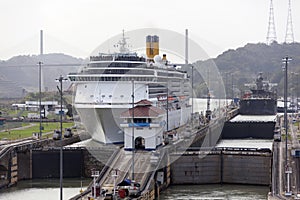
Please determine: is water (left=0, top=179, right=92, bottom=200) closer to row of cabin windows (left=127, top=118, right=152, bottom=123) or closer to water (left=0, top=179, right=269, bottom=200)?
water (left=0, top=179, right=269, bottom=200)

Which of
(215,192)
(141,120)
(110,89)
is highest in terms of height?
(110,89)

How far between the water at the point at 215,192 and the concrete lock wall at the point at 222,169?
0.69 m

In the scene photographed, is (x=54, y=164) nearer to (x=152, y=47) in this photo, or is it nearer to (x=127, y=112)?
(x=127, y=112)

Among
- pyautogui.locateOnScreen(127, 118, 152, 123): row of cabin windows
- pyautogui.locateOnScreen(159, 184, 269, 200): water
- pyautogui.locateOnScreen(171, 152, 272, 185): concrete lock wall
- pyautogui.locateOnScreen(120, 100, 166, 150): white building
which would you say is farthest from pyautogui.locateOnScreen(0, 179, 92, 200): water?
pyautogui.locateOnScreen(171, 152, 272, 185): concrete lock wall

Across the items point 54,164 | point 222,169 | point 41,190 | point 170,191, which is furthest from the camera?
point 54,164

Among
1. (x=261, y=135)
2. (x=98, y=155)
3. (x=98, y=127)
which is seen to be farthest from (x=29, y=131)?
(x=261, y=135)

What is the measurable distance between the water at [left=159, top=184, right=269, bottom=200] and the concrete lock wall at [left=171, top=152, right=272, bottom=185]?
69 cm

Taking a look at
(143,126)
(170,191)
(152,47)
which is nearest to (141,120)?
(143,126)

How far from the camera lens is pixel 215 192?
38.2m

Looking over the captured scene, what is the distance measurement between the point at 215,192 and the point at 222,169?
155 inches

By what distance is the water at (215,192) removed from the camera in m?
36.4

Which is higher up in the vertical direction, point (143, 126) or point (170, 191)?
point (143, 126)

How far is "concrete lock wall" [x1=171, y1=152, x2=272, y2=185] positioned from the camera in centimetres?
4081

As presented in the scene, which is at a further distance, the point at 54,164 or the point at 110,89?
the point at 110,89
